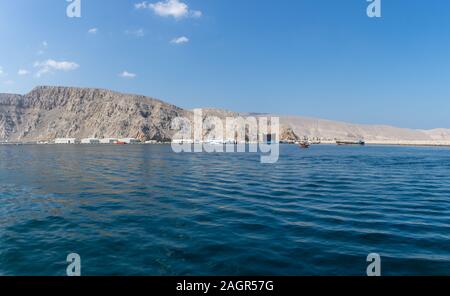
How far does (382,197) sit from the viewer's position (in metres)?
25.5

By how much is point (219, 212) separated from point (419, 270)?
12104mm

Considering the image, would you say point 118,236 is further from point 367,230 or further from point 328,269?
point 367,230

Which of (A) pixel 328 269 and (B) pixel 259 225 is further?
(B) pixel 259 225

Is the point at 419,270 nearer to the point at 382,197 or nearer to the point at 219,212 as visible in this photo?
the point at 219,212

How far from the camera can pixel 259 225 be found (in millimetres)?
16641

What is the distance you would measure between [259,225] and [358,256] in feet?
19.5
